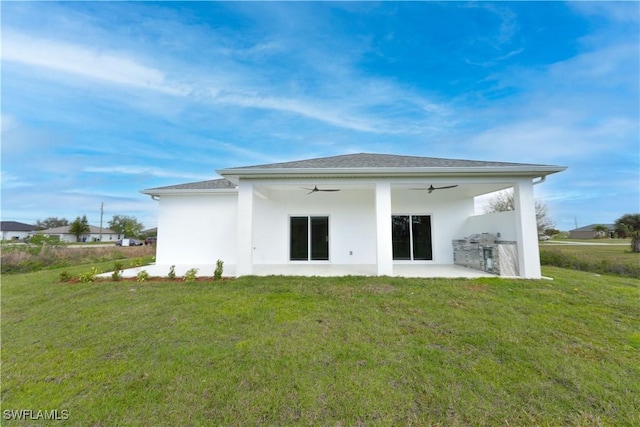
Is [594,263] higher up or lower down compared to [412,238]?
lower down

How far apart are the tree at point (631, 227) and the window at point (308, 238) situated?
21.0 metres

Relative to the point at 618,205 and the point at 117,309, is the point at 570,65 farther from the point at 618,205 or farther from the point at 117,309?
the point at 117,309

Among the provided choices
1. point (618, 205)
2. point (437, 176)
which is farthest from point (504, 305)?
point (618, 205)

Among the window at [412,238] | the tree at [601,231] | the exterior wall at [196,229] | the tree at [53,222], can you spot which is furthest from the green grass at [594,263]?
the tree at [53,222]

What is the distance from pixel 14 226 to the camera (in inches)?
1887

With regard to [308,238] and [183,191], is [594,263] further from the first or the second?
[183,191]

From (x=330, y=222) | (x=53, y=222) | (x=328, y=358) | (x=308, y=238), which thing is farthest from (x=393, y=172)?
(x=53, y=222)

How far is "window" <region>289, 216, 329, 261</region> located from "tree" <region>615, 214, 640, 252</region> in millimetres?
21018

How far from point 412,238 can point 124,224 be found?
6090cm

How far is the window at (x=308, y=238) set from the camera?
10.9 m

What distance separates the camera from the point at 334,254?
35.4 ft

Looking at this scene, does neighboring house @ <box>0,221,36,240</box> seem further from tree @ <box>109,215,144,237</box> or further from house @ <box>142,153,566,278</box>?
house @ <box>142,153,566,278</box>

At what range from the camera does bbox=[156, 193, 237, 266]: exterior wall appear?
11.1 metres

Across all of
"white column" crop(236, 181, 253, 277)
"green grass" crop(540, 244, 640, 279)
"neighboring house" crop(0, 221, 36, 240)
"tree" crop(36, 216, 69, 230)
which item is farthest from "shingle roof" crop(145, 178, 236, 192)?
"tree" crop(36, 216, 69, 230)
